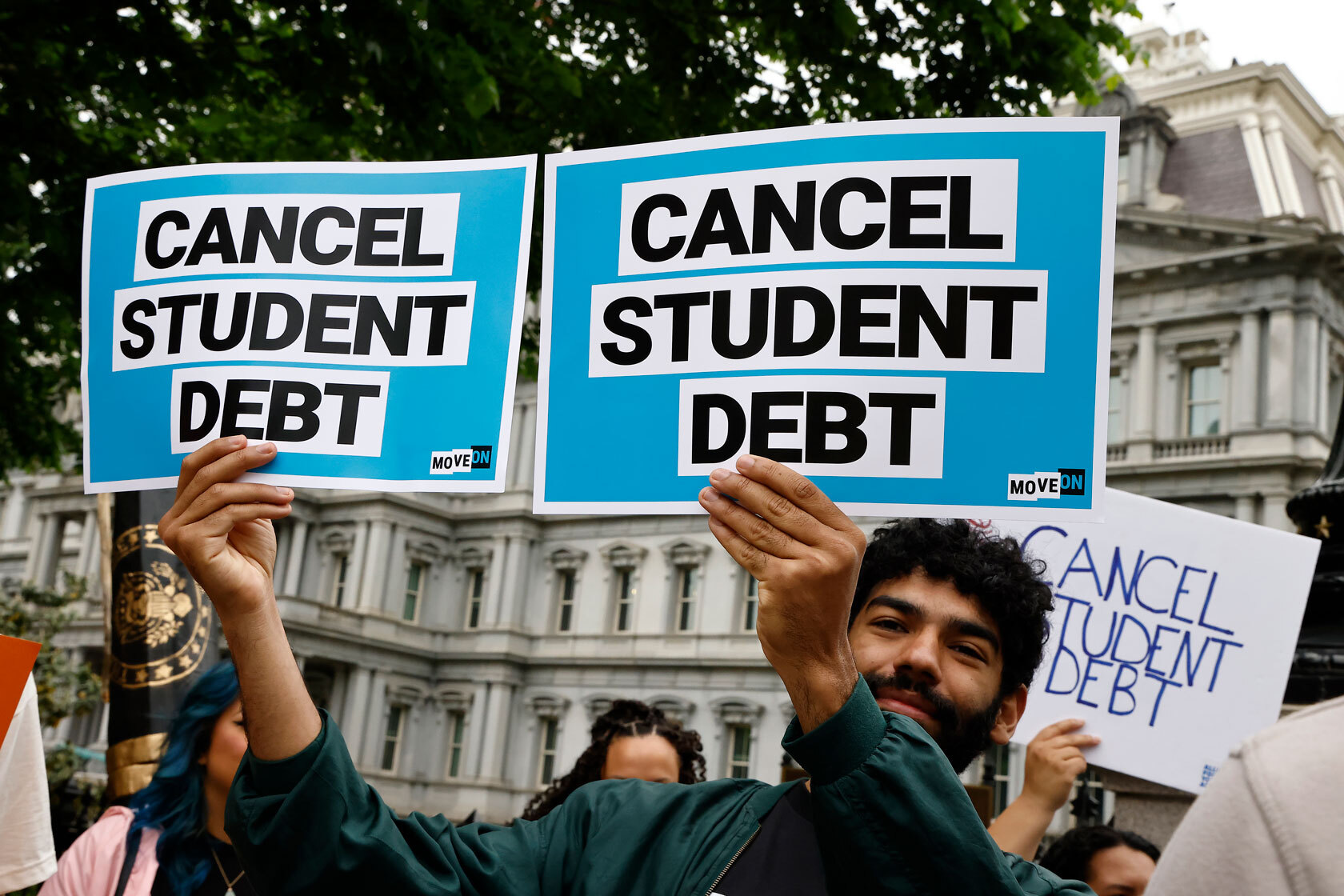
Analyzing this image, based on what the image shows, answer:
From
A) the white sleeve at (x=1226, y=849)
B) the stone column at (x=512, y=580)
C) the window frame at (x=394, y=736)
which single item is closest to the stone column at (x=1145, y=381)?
the stone column at (x=512, y=580)

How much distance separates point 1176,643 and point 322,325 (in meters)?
2.27

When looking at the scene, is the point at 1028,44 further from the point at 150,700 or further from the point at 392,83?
the point at 150,700

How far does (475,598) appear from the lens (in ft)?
124

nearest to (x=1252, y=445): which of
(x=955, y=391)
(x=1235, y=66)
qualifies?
(x=1235, y=66)

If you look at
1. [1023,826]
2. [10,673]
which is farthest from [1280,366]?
[10,673]

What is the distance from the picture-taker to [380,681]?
36344mm

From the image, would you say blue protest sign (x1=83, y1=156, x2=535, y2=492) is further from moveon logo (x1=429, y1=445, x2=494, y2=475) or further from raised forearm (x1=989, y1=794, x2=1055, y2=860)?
raised forearm (x1=989, y1=794, x2=1055, y2=860)

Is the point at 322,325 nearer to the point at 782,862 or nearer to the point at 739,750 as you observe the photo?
the point at 782,862

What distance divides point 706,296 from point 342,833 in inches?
36.4

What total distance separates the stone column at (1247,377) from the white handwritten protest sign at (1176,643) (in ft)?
78.1

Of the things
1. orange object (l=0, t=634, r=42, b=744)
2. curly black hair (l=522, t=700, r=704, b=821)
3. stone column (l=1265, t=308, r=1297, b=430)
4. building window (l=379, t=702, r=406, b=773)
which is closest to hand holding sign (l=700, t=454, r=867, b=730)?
orange object (l=0, t=634, r=42, b=744)

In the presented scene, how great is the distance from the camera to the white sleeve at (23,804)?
96.3 inches

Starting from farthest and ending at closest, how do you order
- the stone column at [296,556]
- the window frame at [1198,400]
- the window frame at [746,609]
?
1. the stone column at [296,556]
2. the window frame at [746,609]
3. the window frame at [1198,400]

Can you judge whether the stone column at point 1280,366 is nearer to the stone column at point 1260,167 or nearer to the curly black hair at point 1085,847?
the stone column at point 1260,167
